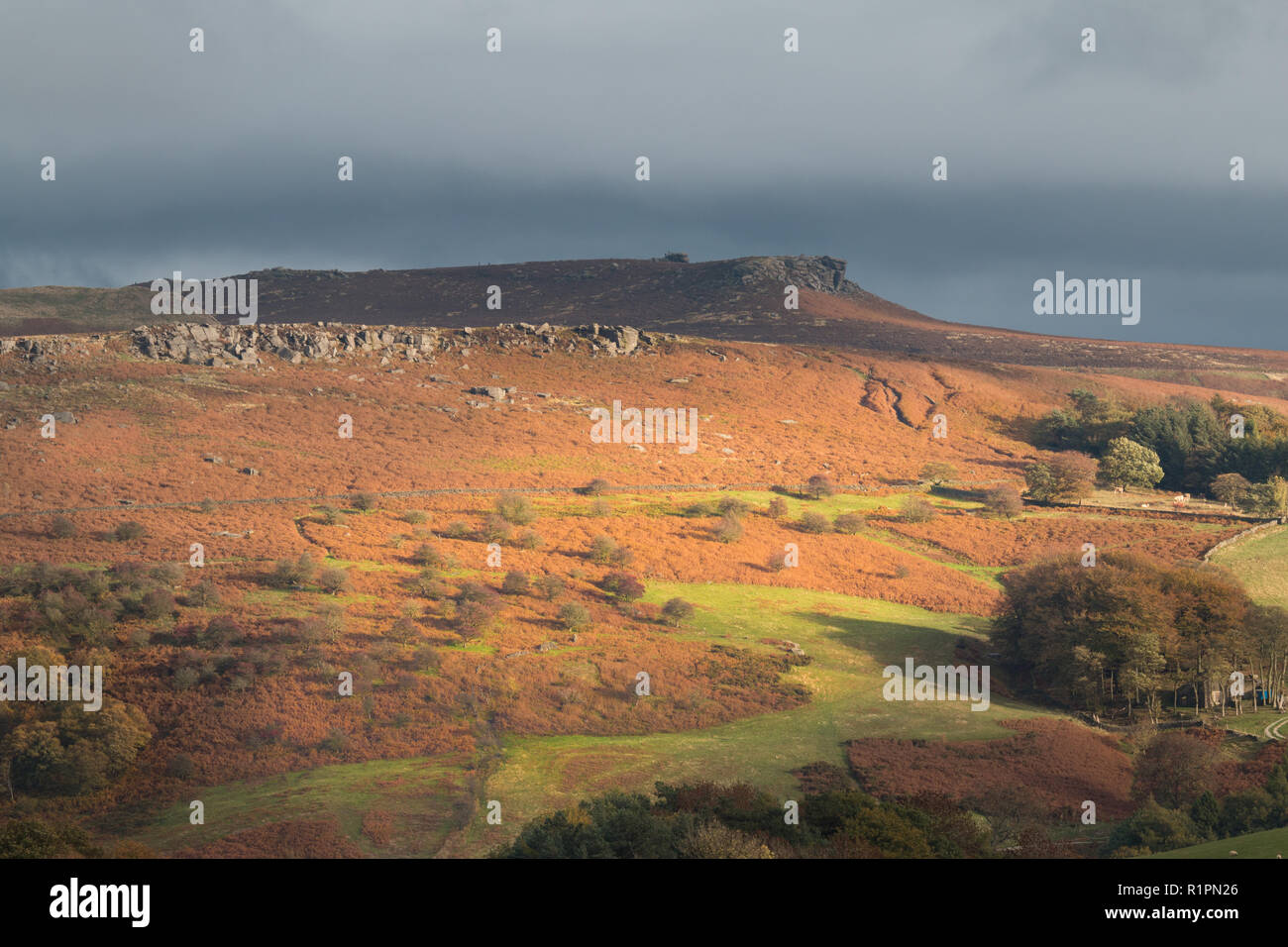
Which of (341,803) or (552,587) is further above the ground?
(552,587)

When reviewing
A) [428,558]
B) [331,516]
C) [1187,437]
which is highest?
[1187,437]

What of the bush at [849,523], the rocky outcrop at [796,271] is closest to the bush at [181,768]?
the bush at [849,523]

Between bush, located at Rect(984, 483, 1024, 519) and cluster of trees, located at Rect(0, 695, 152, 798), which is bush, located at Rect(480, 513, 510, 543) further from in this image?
bush, located at Rect(984, 483, 1024, 519)

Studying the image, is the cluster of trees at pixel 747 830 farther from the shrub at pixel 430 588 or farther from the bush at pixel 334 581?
the bush at pixel 334 581

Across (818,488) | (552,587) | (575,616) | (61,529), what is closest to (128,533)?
(61,529)

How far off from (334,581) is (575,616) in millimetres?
11731

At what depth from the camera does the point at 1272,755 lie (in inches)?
1262

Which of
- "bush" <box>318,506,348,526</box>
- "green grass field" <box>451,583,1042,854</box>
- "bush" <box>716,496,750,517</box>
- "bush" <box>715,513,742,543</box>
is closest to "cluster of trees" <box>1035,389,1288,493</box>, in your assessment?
"bush" <box>716,496,750,517</box>

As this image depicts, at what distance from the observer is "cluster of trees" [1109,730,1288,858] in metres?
25.7

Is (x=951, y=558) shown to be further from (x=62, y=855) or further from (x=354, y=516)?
(x=62, y=855)

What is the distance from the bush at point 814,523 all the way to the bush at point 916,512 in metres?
5.55

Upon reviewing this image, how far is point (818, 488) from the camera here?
72062 millimetres

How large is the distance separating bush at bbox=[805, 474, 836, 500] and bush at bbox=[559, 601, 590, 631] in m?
30.4

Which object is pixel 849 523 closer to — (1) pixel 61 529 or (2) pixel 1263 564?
(2) pixel 1263 564
